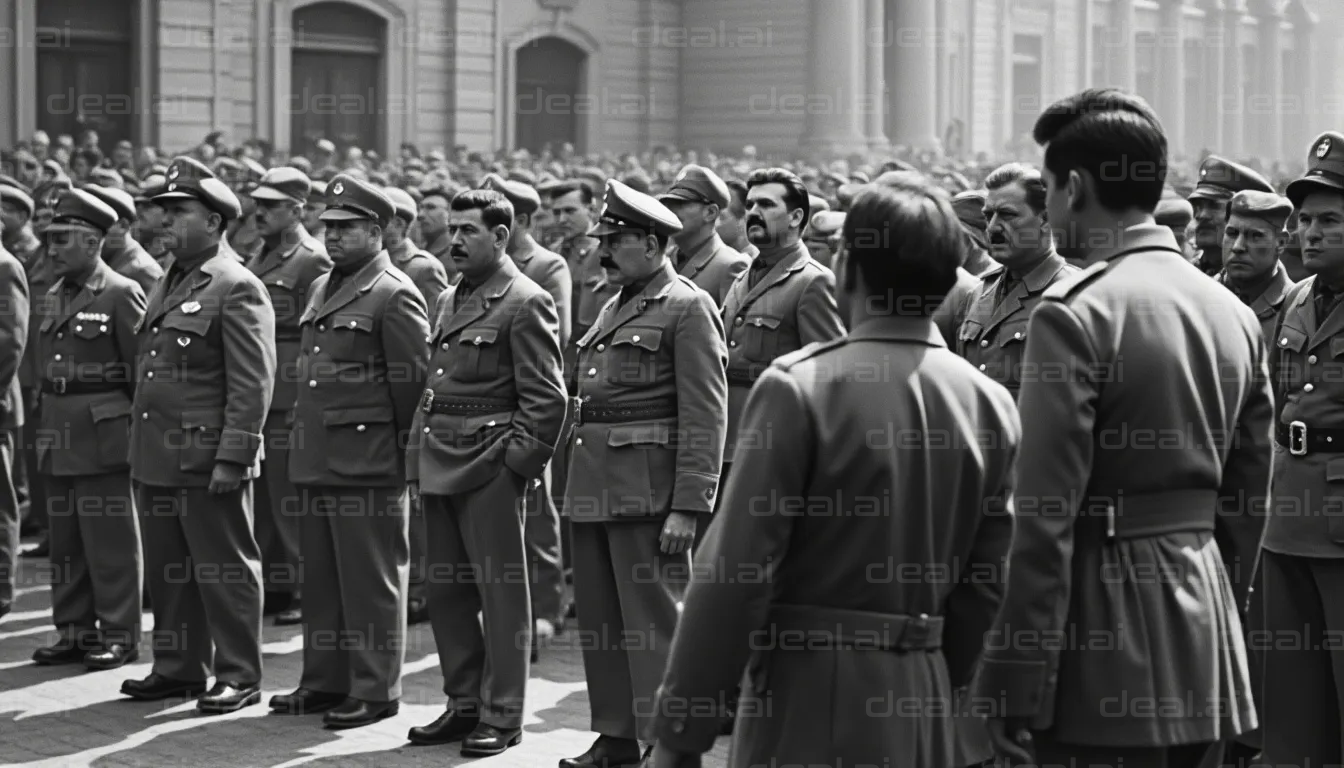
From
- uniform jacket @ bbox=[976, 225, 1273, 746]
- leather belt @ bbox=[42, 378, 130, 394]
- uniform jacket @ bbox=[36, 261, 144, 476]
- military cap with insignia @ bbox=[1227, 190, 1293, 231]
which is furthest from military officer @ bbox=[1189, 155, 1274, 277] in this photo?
leather belt @ bbox=[42, 378, 130, 394]

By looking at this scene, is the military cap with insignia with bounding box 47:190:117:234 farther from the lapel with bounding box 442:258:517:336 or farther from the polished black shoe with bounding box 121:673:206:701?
the lapel with bounding box 442:258:517:336

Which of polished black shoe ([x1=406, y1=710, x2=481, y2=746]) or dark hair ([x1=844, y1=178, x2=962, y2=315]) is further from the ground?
dark hair ([x1=844, y1=178, x2=962, y2=315])

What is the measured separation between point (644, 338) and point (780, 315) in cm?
105

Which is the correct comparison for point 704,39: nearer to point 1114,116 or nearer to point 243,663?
point 243,663

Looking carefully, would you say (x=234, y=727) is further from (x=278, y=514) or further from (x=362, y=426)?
(x=278, y=514)

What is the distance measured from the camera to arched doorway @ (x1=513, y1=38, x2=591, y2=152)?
1414 inches

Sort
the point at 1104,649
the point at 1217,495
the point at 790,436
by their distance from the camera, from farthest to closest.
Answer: the point at 1217,495 < the point at 1104,649 < the point at 790,436

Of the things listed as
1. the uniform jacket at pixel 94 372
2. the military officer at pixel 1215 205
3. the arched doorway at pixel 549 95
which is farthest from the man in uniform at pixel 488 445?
the arched doorway at pixel 549 95

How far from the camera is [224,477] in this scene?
781cm

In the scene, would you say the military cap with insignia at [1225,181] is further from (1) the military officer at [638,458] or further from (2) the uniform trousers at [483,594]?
(2) the uniform trousers at [483,594]

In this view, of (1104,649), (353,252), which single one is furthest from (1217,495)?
(353,252)

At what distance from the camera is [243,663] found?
800 cm

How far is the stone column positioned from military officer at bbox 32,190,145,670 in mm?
29529

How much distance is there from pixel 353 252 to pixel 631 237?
4.87 feet
